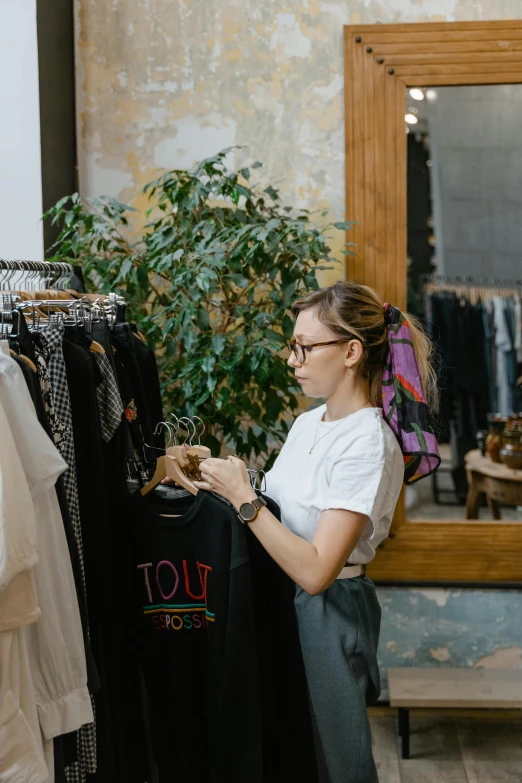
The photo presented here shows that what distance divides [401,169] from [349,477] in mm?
1787

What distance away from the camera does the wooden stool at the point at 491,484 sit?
3.03 meters

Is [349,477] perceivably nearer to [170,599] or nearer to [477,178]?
[170,599]

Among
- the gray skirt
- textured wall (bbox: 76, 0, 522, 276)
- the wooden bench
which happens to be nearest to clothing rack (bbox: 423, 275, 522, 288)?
textured wall (bbox: 76, 0, 522, 276)

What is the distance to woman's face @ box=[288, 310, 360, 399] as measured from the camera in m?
1.62

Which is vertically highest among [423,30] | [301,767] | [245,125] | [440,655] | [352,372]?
[423,30]

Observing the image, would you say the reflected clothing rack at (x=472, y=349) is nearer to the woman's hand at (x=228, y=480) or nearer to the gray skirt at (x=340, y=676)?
the gray skirt at (x=340, y=676)

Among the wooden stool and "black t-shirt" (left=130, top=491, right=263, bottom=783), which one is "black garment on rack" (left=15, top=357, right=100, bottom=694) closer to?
"black t-shirt" (left=130, top=491, right=263, bottom=783)

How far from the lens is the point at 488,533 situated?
2994mm

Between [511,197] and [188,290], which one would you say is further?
[511,197]

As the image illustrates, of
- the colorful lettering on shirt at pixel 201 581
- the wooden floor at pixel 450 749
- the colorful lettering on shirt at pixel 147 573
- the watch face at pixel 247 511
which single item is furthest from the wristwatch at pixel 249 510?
the wooden floor at pixel 450 749

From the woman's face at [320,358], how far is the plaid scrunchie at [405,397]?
0.32 feet

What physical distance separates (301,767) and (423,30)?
2.57 meters

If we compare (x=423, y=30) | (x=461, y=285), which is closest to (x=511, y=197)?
(x=461, y=285)

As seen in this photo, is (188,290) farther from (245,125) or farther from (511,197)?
(511,197)
